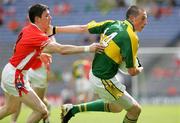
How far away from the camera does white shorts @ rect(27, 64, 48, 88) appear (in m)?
12.5

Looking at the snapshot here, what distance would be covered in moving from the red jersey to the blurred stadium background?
26.2 ft

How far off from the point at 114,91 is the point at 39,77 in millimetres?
2664

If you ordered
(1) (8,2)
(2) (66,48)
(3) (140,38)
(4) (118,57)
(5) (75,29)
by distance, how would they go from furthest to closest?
(1) (8,2) → (3) (140,38) → (5) (75,29) → (4) (118,57) → (2) (66,48)

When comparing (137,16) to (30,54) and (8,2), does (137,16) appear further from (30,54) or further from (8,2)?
(8,2)

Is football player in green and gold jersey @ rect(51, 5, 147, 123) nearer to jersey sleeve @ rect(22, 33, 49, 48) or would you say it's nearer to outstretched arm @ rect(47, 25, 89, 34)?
outstretched arm @ rect(47, 25, 89, 34)

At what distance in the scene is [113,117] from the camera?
49.1 feet

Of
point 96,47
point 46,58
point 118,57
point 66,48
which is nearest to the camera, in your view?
point 96,47

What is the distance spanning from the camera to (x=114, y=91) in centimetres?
1021

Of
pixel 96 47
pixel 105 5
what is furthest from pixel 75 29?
pixel 105 5

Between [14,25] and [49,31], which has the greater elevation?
[49,31]

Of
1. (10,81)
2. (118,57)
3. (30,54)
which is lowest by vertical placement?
(10,81)

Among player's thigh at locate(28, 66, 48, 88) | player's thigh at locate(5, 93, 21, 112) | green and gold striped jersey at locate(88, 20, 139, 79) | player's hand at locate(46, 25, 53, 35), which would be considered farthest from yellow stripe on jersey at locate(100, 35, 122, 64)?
player's thigh at locate(28, 66, 48, 88)

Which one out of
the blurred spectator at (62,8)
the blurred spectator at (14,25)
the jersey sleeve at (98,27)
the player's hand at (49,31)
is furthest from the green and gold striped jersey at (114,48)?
the blurred spectator at (62,8)

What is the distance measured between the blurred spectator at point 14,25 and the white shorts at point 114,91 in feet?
48.4
